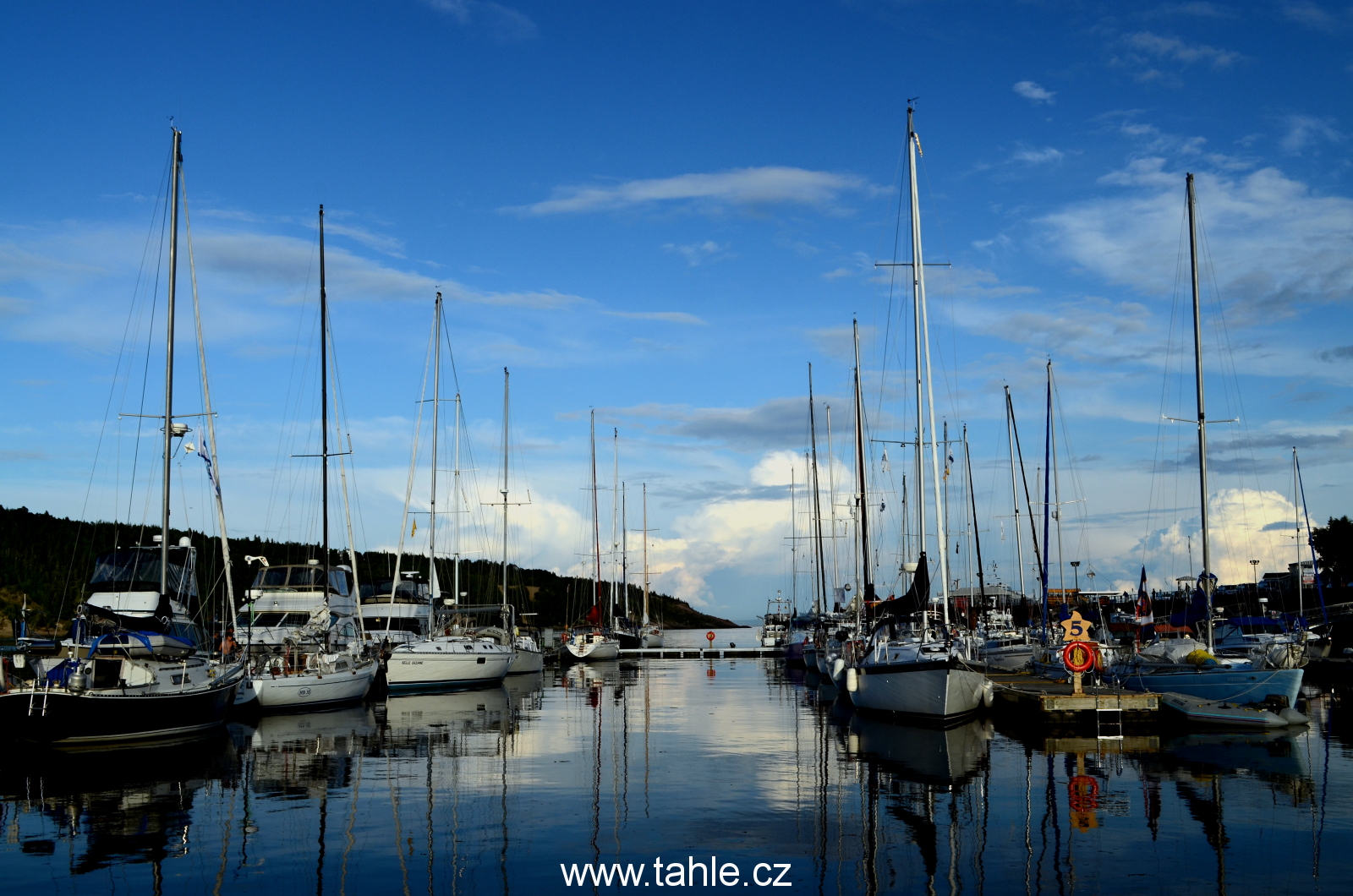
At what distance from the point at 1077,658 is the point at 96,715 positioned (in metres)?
24.7

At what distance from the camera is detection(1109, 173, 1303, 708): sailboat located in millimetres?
29594

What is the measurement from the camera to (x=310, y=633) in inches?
1550

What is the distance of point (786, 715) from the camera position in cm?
3419

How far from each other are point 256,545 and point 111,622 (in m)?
96.6

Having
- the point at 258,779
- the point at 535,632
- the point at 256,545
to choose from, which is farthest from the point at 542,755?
the point at 256,545

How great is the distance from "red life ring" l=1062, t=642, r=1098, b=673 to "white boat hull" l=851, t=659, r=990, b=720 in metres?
2.51

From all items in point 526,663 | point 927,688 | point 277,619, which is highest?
point 277,619

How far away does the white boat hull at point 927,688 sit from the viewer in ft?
95.1

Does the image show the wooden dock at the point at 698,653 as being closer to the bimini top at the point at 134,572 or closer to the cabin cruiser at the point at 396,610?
the cabin cruiser at the point at 396,610

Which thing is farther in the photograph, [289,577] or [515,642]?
[515,642]

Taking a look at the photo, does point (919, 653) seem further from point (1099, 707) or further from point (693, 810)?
point (693, 810)

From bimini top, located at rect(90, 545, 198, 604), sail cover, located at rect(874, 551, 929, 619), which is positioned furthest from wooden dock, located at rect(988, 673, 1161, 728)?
bimini top, located at rect(90, 545, 198, 604)

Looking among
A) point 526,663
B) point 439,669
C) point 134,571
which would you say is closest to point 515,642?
point 526,663

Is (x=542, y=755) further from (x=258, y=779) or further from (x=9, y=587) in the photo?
(x=9, y=587)
